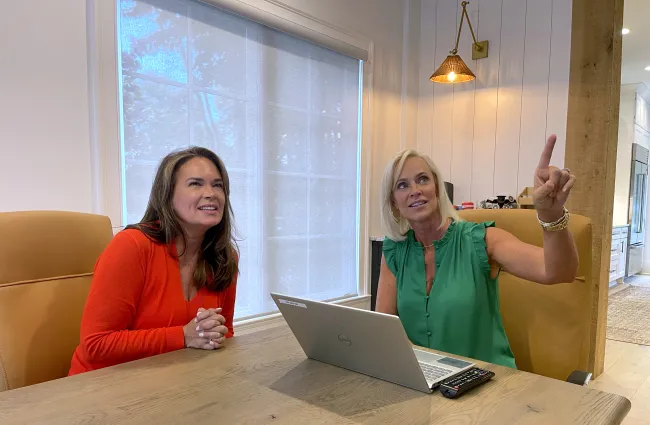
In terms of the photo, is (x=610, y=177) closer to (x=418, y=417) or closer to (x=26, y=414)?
(x=418, y=417)

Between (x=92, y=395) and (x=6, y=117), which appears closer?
(x=92, y=395)

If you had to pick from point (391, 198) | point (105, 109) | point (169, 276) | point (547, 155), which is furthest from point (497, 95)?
point (169, 276)

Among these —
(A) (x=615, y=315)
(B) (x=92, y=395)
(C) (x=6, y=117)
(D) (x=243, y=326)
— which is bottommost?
(A) (x=615, y=315)

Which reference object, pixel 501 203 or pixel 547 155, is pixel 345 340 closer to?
pixel 547 155

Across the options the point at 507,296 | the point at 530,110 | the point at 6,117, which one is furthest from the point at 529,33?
the point at 6,117

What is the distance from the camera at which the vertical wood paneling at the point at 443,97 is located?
11.2ft

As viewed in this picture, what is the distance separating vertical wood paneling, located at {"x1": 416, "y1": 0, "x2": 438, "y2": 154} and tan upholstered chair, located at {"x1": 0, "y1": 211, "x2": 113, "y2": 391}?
2740 mm

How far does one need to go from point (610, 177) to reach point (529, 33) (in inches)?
44.2

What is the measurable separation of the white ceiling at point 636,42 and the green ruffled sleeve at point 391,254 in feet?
12.0

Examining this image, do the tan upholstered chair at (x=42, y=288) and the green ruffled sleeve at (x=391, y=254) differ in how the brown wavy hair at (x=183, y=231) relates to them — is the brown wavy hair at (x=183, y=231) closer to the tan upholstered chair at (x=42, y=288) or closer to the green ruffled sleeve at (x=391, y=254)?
the tan upholstered chair at (x=42, y=288)

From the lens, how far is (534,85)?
3076mm

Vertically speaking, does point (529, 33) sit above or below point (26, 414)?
above

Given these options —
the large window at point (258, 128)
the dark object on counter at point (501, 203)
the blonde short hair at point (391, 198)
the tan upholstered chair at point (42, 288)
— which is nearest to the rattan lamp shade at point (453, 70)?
the large window at point (258, 128)

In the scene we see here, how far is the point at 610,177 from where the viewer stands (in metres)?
2.65
